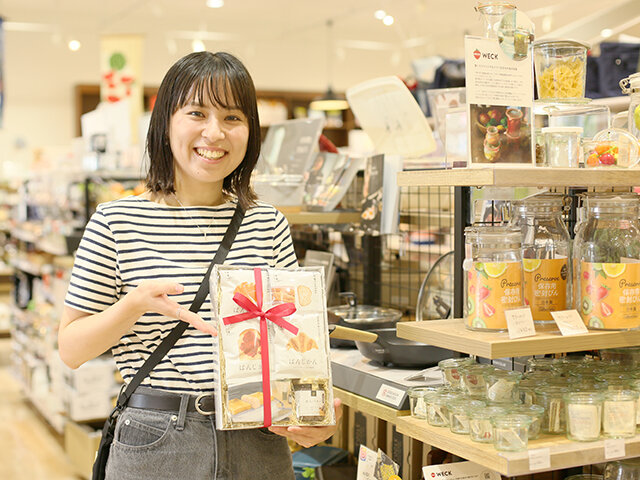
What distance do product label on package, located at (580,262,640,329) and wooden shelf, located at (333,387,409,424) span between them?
576mm

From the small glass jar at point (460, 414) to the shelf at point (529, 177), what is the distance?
49 cm

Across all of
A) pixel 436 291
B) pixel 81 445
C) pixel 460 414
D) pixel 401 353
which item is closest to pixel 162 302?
pixel 460 414

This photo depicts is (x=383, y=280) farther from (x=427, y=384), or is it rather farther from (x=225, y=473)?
(x=225, y=473)

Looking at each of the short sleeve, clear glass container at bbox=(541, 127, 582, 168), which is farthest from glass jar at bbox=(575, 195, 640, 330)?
the short sleeve

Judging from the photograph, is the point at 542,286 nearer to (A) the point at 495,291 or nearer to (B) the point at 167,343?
(A) the point at 495,291

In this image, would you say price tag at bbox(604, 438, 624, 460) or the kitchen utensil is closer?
price tag at bbox(604, 438, 624, 460)

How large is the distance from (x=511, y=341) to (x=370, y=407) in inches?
26.5

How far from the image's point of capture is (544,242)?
1802 mm

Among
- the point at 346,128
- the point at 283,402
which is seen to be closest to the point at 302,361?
the point at 283,402

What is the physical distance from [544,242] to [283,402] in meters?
0.69

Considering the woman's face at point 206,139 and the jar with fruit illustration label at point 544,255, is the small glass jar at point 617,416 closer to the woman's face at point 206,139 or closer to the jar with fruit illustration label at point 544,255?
the jar with fruit illustration label at point 544,255

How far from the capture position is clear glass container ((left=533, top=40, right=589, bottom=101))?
5.86ft

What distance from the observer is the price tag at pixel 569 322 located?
→ 1.69 metres

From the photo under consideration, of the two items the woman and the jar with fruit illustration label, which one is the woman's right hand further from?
the jar with fruit illustration label
